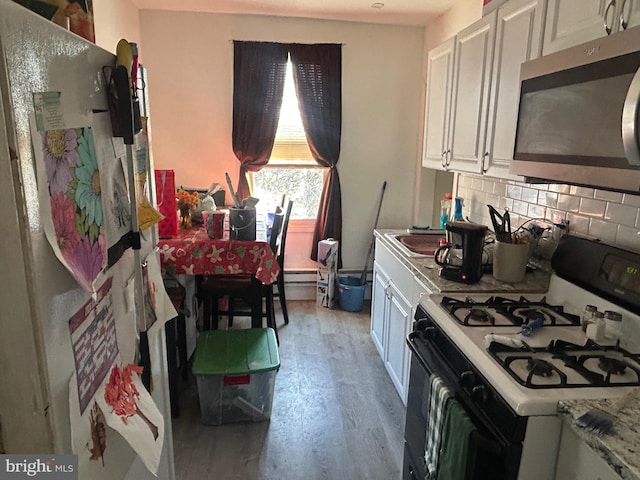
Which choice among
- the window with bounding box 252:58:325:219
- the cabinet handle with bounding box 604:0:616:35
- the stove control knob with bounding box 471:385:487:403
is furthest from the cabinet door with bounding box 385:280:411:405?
the window with bounding box 252:58:325:219

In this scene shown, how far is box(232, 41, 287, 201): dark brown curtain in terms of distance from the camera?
3740 millimetres

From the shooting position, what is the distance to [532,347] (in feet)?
4.27

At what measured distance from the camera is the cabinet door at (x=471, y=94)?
2.05 metres

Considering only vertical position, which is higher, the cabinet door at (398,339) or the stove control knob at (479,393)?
the stove control knob at (479,393)

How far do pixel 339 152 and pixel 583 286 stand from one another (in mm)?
2743

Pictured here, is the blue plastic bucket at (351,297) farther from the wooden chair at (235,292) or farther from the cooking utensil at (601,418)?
the cooking utensil at (601,418)

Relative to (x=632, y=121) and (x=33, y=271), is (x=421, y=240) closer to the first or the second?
(x=632, y=121)

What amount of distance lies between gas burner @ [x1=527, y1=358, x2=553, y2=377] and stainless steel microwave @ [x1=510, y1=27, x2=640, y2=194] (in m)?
0.48

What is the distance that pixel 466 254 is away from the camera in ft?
6.10

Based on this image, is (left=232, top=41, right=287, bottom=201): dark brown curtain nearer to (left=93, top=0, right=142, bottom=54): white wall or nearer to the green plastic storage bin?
(left=93, top=0, right=142, bottom=54): white wall

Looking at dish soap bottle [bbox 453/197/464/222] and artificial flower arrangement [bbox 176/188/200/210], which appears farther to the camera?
artificial flower arrangement [bbox 176/188/200/210]

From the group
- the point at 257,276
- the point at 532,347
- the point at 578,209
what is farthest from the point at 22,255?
the point at 257,276

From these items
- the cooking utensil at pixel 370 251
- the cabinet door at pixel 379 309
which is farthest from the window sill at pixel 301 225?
the cabinet door at pixel 379 309

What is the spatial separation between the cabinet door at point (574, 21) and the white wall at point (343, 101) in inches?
98.2
